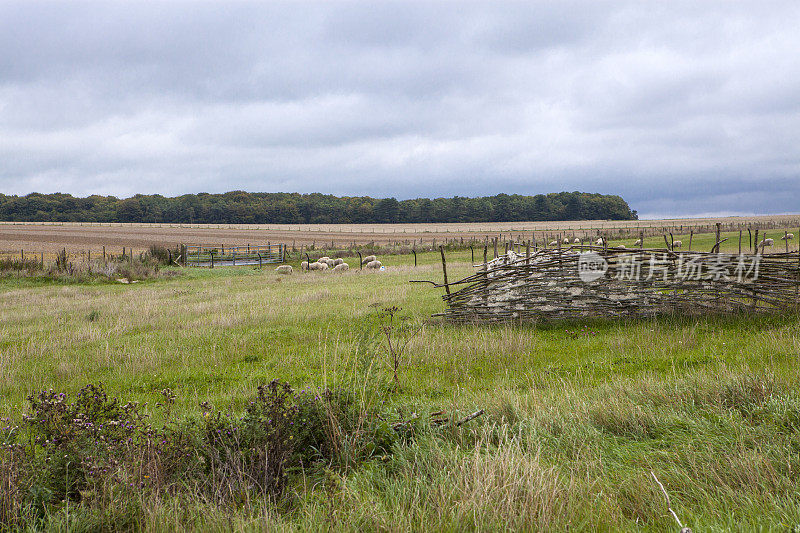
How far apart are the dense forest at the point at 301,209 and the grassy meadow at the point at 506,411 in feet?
432

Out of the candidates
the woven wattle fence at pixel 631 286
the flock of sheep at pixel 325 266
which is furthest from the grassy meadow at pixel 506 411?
the flock of sheep at pixel 325 266

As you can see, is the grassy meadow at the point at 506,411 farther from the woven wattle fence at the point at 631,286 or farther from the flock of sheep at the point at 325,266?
the flock of sheep at the point at 325,266

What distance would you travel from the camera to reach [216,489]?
3209mm

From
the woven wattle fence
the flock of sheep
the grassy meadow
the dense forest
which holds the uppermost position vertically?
the dense forest

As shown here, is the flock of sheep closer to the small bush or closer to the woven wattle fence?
the woven wattle fence

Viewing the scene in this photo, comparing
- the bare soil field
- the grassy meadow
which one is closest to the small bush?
the grassy meadow

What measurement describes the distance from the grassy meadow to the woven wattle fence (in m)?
0.51

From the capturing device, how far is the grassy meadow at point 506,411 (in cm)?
279

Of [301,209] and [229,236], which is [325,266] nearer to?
[229,236]

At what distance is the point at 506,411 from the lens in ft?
→ 14.5

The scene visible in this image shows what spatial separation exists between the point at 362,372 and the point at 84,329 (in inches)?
326

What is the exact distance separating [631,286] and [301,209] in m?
139

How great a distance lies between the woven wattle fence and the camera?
8406mm

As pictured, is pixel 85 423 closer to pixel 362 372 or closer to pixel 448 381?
pixel 362 372
